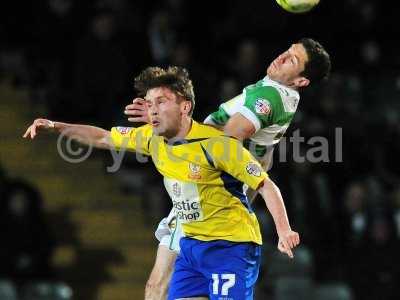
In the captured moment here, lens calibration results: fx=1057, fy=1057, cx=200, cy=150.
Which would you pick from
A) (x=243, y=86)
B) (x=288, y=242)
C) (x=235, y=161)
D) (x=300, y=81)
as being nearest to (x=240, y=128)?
(x=235, y=161)

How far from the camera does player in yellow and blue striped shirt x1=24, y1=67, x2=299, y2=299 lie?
5.79m

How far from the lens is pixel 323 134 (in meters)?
10.8

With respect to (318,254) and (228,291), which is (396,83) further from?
(228,291)

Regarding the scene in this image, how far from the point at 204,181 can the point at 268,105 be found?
682 mm

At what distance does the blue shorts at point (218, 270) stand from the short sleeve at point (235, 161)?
0.49 metres

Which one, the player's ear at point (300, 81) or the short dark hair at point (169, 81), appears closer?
the short dark hair at point (169, 81)

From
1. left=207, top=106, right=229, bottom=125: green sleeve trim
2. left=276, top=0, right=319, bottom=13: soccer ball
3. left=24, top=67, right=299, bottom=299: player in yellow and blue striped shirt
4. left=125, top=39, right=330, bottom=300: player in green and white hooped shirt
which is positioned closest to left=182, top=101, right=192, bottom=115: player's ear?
left=24, top=67, right=299, bottom=299: player in yellow and blue striped shirt

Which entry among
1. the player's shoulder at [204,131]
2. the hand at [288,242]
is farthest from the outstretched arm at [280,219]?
the player's shoulder at [204,131]

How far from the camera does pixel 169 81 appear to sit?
231 inches

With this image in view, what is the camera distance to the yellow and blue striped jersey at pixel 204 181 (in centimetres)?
577

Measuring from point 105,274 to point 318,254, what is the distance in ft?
7.16

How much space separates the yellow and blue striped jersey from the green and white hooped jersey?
357 millimetres

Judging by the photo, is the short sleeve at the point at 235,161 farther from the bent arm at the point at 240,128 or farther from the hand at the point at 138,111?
the hand at the point at 138,111

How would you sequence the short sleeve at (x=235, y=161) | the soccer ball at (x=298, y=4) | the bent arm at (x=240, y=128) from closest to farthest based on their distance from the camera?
the short sleeve at (x=235, y=161), the bent arm at (x=240, y=128), the soccer ball at (x=298, y=4)
